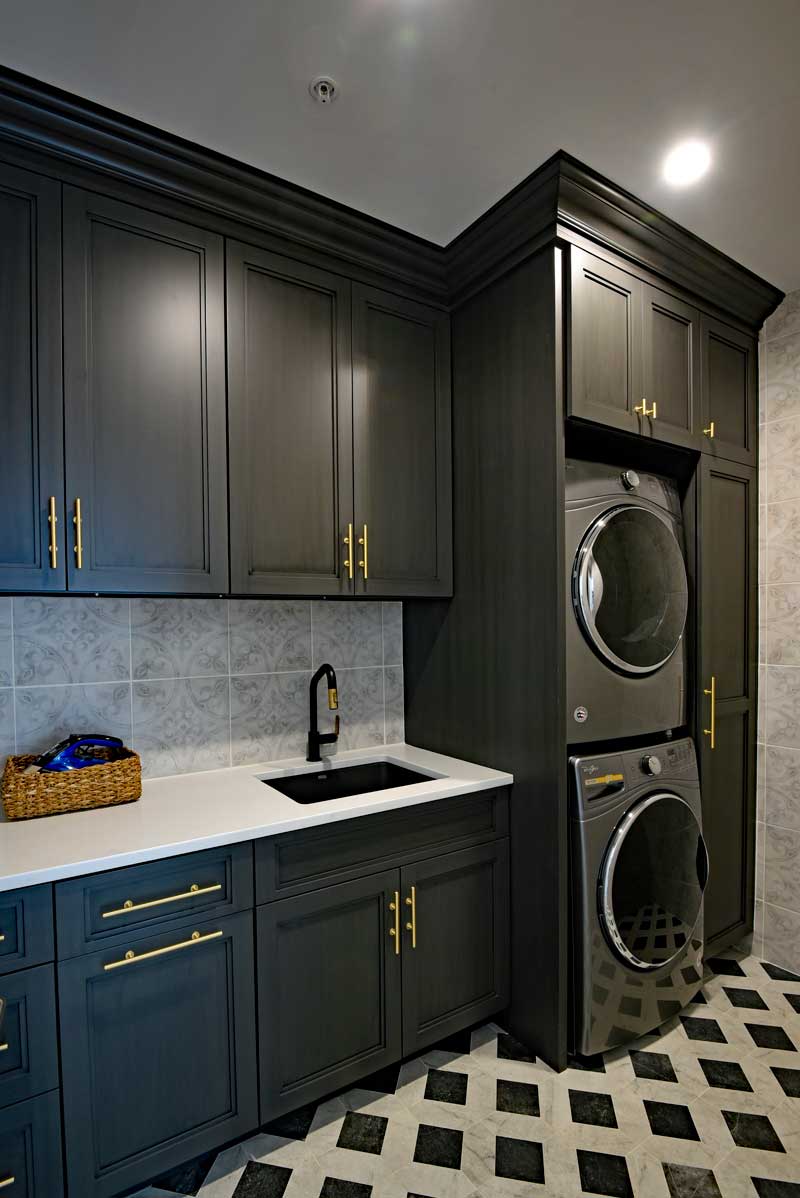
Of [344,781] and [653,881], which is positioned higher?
[344,781]

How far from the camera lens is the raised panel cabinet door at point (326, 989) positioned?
5.42 ft

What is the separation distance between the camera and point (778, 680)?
260 cm

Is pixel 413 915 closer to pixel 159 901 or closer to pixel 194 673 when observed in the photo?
pixel 159 901

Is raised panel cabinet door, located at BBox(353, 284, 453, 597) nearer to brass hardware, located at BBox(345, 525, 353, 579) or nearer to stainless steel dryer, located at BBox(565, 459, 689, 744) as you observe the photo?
brass hardware, located at BBox(345, 525, 353, 579)

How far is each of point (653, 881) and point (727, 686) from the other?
0.83 m

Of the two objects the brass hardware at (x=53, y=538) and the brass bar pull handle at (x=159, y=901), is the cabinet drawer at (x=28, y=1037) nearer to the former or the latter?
the brass bar pull handle at (x=159, y=901)

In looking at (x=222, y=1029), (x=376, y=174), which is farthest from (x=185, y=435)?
(x=222, y=1029)

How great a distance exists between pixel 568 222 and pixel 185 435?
1.29 meters

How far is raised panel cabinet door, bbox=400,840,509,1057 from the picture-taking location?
191 cm

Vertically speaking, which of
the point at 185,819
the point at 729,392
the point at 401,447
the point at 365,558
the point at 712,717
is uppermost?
the point at 729,392

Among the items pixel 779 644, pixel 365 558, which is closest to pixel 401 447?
pixel 365 558

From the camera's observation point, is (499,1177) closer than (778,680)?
A: Yes

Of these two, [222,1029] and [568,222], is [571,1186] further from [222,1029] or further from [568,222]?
[568,222]

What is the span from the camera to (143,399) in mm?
1737
